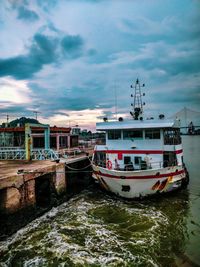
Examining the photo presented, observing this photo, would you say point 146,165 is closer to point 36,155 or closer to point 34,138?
point 36,155

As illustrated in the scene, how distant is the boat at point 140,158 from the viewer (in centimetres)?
1697

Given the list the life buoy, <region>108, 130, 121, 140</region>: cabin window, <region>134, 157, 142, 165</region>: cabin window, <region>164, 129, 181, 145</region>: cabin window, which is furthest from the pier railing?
<region>164, 129, 181, 145</region>: cabin window

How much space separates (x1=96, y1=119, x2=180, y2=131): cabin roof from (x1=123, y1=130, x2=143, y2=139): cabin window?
27.8 inches

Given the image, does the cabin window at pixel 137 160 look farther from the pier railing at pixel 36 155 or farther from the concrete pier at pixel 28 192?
the pier railing at pixel 36 155

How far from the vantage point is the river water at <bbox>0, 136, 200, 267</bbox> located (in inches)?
412

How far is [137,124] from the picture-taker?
19188mm

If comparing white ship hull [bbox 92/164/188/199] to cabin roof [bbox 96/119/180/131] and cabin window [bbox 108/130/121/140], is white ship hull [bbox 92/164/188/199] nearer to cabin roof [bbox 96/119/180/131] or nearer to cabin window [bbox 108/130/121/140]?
→ cabin roof [bbox 96/119/180/131]

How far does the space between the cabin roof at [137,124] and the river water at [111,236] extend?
5.58 m

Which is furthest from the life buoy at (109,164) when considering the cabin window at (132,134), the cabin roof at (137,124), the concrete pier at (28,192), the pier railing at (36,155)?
the pier railing at (36,155)

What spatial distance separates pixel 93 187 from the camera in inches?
929

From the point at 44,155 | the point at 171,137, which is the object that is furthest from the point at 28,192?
the point at 171,137

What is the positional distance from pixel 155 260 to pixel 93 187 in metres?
13.6

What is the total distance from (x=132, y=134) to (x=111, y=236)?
9359 millimetres

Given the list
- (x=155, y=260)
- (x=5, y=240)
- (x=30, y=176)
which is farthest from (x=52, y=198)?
(x=155, y=260)
